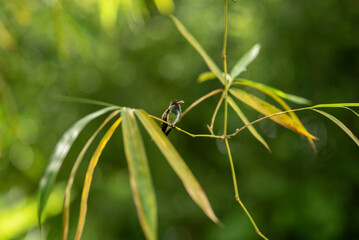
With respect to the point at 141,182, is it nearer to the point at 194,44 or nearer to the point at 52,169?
the point at 52,169

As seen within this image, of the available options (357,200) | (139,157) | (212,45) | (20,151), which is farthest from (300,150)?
(139,157)

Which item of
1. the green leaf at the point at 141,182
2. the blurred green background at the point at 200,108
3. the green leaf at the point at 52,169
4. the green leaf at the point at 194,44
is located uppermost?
the blurred green background at the point at 200,108

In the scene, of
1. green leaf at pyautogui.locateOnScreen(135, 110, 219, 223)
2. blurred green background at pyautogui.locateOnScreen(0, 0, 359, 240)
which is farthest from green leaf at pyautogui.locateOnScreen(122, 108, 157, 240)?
blurred green background at pyautogui.locateOnScreen(0, 0, 359, 240)

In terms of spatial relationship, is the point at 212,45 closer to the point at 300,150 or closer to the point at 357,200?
the point at 300,150

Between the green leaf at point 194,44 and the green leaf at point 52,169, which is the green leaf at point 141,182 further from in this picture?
the green leaf at point 194,44

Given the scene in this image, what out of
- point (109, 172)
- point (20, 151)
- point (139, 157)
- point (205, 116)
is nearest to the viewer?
point (139, 157)

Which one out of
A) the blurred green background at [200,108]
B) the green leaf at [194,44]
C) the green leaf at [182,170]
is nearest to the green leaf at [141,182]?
the green leaf at [182,170]

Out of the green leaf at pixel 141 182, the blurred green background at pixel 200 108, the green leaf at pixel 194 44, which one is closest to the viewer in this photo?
the green leaf at pixel 141 182
